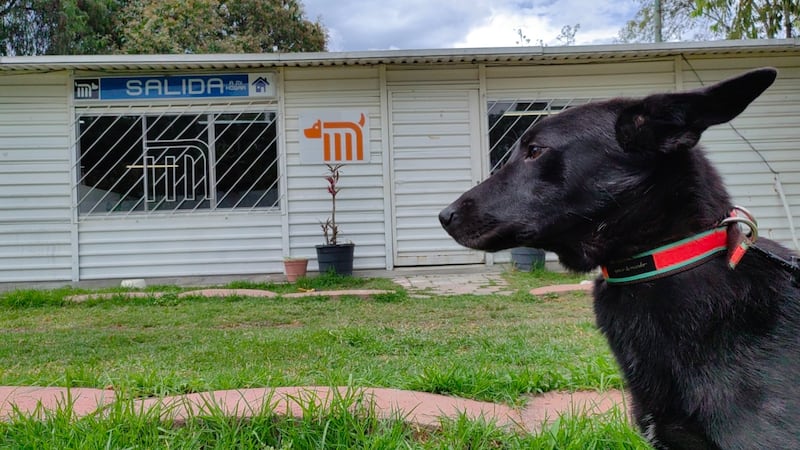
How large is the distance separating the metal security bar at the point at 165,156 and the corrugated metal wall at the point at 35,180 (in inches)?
11.5

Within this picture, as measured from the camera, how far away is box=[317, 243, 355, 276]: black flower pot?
6.90m

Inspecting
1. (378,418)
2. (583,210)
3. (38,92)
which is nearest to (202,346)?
(378,418)

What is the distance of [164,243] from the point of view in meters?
7.43

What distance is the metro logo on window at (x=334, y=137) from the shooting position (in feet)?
24.6

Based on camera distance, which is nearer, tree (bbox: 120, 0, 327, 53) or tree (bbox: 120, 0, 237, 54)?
tree (bbox: 120, 0, 237, 54)

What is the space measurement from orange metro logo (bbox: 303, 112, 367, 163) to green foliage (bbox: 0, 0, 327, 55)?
11727 millimetres

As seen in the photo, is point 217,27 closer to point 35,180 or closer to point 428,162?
point 35,180

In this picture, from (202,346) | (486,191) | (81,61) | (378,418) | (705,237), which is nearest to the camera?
(705,237)

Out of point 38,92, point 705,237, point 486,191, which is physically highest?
point 38,92

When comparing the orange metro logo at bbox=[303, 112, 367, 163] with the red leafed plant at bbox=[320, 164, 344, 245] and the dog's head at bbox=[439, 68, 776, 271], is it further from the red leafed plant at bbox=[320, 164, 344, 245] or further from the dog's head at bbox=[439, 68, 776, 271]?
the dog's head at bbox=[439, 68, 776, 271]

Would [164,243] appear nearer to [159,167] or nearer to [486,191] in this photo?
[159,167]

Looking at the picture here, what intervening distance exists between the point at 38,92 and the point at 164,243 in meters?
2.68

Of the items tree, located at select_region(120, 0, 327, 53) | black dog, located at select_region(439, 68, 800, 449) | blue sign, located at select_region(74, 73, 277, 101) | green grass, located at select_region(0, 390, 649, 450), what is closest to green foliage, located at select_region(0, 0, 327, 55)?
tree, located at select_region(120, 0, 327, 53)

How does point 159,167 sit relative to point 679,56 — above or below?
below
